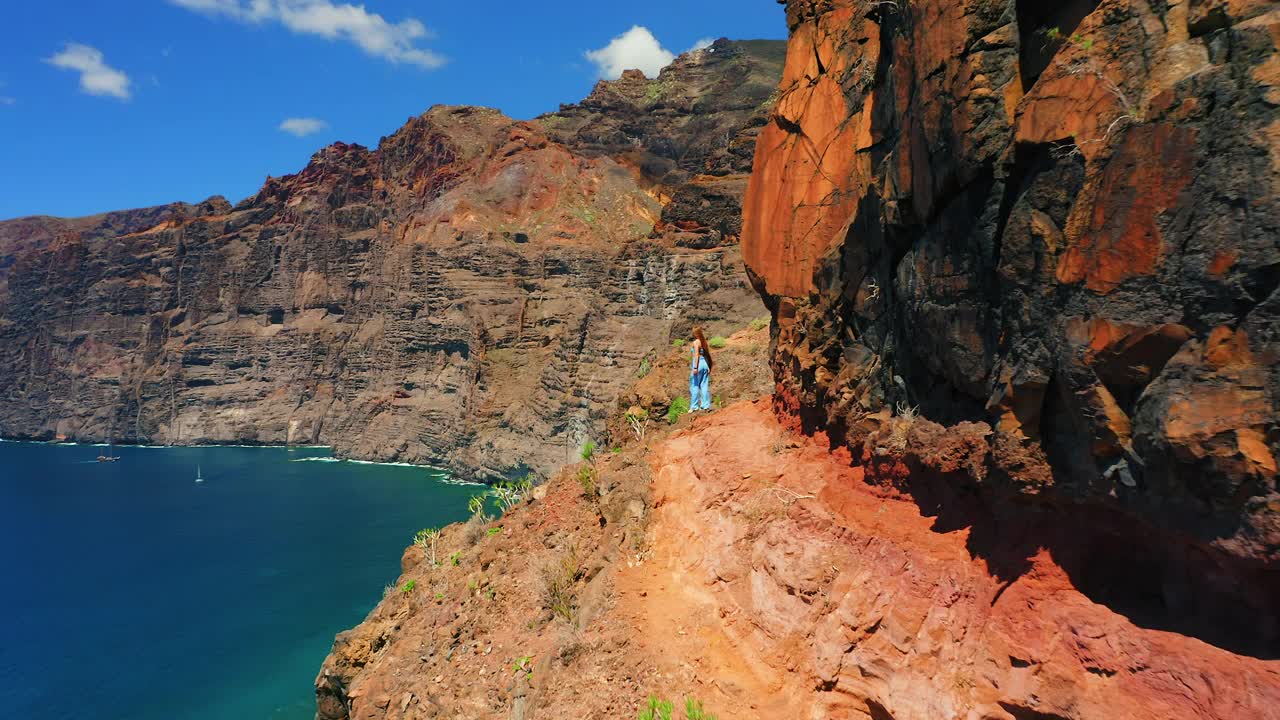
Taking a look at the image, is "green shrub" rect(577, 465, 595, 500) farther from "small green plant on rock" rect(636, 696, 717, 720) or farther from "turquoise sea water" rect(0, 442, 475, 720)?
"turquoise sea water" rect(0, 442, 475, 720)

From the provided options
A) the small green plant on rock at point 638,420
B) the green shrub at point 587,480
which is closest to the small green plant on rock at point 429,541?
the green shrub at point 587,480

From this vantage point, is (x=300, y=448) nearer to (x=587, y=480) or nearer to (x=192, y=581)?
(x=192, y=581)

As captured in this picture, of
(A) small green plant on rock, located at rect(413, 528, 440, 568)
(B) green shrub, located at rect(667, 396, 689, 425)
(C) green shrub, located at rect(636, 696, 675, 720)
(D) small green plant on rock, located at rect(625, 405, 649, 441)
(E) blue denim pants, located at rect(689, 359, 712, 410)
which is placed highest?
(E) blue denim pants, located at rect(689, 359, 712, 410)

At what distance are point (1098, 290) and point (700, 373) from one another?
677 cm

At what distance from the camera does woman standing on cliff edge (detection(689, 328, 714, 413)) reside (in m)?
9.91

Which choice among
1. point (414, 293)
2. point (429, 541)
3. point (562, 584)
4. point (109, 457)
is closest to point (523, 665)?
point (562, 584)

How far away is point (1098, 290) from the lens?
3.59 metres

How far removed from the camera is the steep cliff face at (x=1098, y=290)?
3.03m

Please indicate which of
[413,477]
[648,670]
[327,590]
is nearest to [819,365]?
[648,670]

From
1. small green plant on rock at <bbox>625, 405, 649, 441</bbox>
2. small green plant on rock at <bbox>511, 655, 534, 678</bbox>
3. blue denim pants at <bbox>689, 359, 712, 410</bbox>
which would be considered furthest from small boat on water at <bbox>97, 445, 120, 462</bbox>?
small green plant on rock at <bbox>511, 655, 534, 678</bbox>

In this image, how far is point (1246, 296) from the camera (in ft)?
9.82

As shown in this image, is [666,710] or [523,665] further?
[523,665]

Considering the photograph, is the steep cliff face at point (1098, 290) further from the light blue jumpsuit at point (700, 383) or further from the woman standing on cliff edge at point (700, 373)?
the light blue jumpsuit at point (700, 383)

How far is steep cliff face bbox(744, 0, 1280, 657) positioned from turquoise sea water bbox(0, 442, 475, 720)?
76.5 feet
